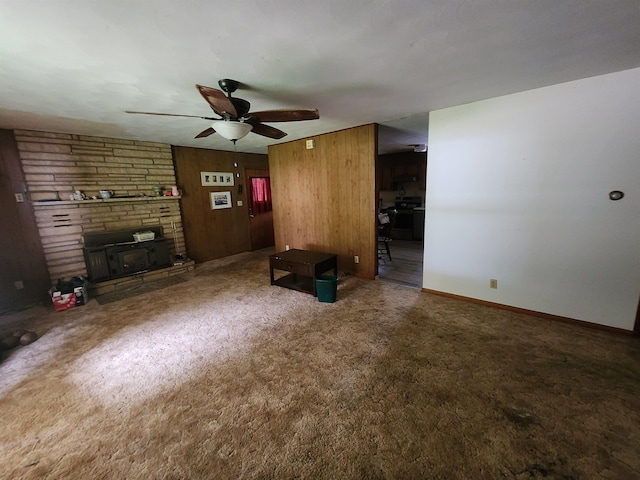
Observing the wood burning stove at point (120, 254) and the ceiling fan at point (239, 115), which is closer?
the ceiling fan at point (239, 115)

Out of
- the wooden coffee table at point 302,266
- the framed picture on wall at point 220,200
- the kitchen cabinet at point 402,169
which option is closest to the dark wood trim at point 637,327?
the wooden coffee table at point 302,266

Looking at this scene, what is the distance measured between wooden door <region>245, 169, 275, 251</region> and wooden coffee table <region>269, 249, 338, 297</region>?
105 inches

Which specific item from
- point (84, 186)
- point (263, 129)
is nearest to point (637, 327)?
point (263, 129)

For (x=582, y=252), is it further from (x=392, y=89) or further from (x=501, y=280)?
(x=392, y=89)

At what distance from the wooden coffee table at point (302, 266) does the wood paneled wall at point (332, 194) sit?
583 mm

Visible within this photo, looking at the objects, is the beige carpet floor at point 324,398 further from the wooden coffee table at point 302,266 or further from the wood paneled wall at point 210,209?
the wood paneled wall at point 210,209

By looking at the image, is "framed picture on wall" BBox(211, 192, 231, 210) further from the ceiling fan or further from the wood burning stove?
the ceiling fan

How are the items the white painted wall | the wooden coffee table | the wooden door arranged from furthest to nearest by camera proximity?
1. the wooden door
2. the wooden coffee table
3. the white painted wall

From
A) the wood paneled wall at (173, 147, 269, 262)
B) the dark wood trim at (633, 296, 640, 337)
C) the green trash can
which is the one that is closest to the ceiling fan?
the green trash can

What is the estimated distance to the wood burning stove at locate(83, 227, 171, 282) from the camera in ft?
12.6

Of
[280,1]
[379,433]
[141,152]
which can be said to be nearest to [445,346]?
[379,433]

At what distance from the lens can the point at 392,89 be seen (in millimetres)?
2426

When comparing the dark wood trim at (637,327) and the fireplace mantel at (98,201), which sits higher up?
the fireplace mantel at (98,201)

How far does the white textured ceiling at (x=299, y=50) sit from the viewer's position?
1339 mm
